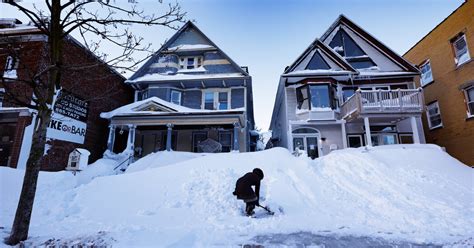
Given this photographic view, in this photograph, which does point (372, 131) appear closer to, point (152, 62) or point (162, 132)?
point (162, 132)

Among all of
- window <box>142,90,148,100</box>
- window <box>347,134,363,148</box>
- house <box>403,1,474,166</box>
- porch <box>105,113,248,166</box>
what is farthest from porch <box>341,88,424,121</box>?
window <box>142,90,148,100</box>

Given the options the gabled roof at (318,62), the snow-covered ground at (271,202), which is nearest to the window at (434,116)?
the gabled roof at (318,62)

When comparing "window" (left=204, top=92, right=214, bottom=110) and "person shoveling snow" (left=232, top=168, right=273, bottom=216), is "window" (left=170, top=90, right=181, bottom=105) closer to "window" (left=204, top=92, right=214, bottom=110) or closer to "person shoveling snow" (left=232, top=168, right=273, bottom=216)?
"window" (left=204, top=92, right=214, bottom=110)

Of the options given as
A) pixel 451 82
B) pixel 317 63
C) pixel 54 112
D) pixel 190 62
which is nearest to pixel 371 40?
pixel 317 63

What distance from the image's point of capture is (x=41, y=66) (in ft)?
40.7

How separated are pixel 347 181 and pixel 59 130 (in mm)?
14779

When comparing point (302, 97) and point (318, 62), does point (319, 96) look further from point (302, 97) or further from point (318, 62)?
point (318, 62)

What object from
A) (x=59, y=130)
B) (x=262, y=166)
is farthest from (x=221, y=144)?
(x=59, y=130)

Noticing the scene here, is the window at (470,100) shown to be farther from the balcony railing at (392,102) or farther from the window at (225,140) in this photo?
the window at (225,140)

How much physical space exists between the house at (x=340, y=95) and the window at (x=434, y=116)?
201cm

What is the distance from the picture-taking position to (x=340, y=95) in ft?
54.7

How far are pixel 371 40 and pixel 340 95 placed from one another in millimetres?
5149

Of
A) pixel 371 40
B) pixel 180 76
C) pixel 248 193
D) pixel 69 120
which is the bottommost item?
pixel 248 193

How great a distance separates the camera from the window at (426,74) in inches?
681
